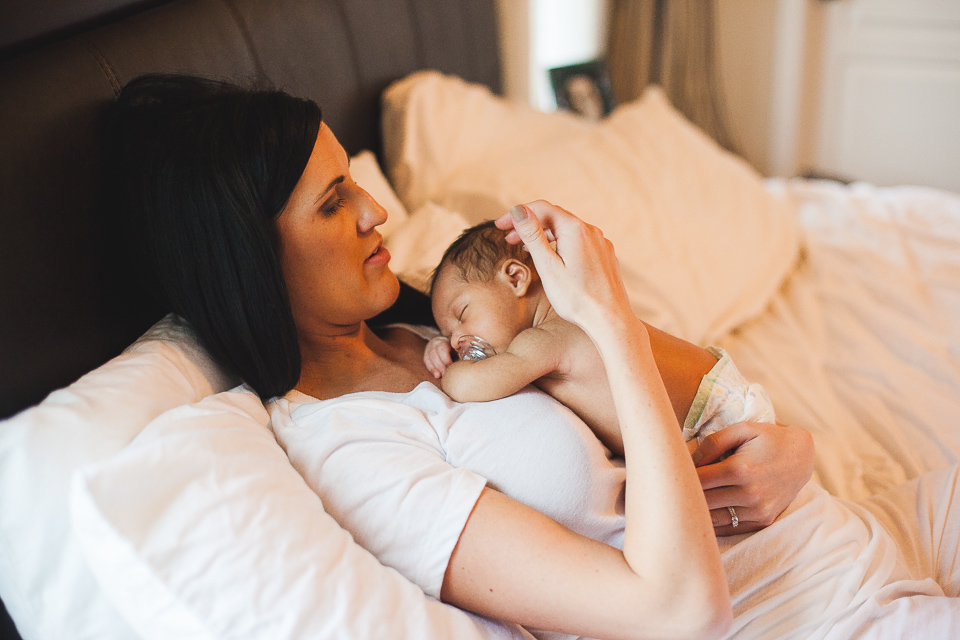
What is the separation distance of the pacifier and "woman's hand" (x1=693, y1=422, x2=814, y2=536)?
35 centimetres

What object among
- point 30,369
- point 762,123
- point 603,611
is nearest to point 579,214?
point 603,611

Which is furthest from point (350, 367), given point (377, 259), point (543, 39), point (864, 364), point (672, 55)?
point (672, 55)

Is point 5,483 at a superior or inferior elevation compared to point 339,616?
superior

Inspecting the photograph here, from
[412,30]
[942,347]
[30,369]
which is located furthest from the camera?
[412,30]

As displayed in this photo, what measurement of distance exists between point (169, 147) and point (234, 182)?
109mm

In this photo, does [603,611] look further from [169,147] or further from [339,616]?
[169,147]

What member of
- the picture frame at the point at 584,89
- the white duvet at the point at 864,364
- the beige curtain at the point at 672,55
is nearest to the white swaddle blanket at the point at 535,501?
the white duvet at the point at 864,364

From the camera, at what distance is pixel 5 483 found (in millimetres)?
797

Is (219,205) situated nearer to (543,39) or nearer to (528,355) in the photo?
(528,355)

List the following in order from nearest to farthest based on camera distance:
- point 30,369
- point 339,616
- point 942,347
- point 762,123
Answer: point 339,616
point 30,369
point 942,347
point 762,123

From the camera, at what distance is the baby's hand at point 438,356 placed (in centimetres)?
115

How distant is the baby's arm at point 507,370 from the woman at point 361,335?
0.06 meters

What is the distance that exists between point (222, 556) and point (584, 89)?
2.45 m

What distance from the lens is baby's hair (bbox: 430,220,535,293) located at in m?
1.13
